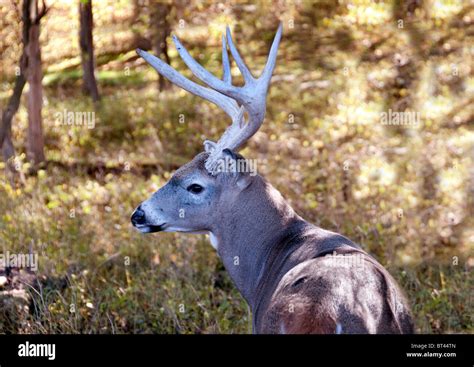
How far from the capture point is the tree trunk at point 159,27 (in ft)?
41.7

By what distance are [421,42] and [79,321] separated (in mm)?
5496

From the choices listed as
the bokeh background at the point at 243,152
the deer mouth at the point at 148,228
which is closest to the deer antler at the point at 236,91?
the deer mouth at the point at 148,228

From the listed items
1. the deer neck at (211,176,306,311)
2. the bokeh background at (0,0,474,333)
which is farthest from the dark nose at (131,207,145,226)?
the bokeh background at (0,0,474,333)

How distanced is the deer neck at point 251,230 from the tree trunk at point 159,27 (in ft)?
24.2

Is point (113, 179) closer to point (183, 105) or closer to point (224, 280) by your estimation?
point (183, 105)

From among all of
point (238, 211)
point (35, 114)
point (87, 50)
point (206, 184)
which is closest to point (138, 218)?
point (206, 184)

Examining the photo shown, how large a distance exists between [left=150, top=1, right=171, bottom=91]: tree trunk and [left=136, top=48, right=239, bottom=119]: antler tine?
681 centimetres

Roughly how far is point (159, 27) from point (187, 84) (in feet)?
23.6

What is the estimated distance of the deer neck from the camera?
5555 mm

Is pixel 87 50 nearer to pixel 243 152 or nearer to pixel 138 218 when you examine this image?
pixel 243 152

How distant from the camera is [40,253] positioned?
7742mm

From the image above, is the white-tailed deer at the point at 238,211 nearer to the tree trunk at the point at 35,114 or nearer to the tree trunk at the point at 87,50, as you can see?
the tree trunk at the point at 35,114

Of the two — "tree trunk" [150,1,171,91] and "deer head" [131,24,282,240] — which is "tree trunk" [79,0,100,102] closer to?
"tree trunk" [150,1,171,91]
